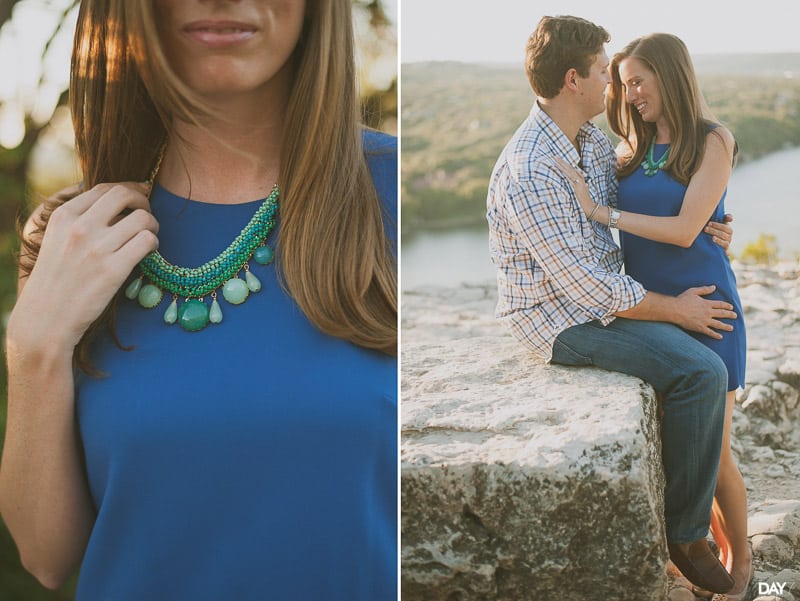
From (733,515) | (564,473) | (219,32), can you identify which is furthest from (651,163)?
(219,32)

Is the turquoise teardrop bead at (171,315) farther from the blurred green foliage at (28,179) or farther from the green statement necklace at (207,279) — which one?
the blurred green foliage at (28,179)

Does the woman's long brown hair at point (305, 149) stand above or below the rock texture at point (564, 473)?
above

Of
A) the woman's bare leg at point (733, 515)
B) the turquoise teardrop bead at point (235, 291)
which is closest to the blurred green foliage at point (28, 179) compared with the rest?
the turquoise teardrop bead at point (235, 291)

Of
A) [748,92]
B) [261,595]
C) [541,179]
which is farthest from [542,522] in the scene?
[748,92]

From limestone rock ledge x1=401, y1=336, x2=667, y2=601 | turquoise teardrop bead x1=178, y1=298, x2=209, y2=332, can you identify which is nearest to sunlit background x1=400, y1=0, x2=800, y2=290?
limestone rock ledge x1=401, y1=336, x2=667, y2=601

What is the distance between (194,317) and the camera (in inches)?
46.9

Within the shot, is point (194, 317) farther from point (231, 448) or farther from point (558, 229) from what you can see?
point (558, 229)

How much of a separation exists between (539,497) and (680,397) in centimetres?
32

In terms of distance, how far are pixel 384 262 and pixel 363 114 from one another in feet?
1.10

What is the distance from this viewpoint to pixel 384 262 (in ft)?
4.16

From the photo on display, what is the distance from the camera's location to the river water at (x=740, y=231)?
1499 millimetres

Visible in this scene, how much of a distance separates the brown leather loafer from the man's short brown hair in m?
0.85

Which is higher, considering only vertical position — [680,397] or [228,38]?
[228,38]

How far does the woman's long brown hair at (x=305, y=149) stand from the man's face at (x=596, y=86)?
45 cm
